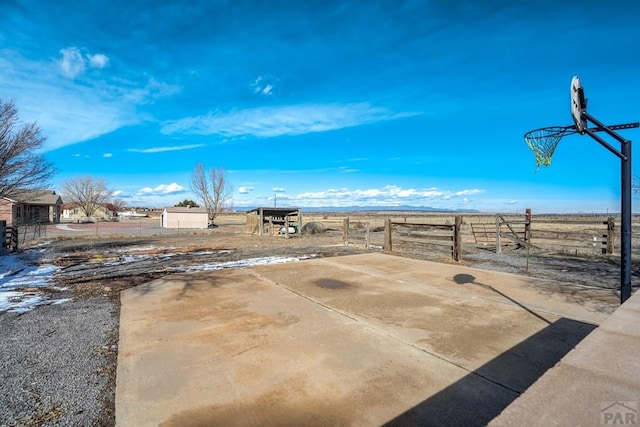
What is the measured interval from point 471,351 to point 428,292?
9.15 feet

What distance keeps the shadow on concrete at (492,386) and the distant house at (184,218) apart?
39.0 m

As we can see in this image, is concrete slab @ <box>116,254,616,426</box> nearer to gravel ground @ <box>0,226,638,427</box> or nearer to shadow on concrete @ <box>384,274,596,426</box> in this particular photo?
shadow on concrete @ <box>384,274,596,426</box>

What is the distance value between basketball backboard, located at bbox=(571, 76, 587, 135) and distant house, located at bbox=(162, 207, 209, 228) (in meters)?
38.8

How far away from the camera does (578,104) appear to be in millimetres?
4859

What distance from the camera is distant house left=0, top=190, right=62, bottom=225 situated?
1417 centimetres

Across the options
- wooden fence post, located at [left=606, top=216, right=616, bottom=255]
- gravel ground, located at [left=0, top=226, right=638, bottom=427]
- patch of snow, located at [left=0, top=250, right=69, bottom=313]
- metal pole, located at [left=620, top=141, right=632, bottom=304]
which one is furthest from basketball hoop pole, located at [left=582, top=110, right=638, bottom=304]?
wooden fence post, located at [left=606, top=216, right=616, bottom=255]

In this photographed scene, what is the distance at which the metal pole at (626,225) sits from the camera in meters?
4.52

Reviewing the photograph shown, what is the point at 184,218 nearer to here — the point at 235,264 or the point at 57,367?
the point at 235,264

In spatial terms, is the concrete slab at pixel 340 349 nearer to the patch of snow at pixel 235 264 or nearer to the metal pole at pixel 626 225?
the metal pole at pixel 626 225

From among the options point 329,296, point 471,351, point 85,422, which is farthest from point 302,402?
point 329,296

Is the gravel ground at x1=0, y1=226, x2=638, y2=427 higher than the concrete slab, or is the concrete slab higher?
the concrete slab

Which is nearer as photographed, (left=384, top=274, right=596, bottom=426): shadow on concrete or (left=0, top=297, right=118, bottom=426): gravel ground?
(left=384, top=274, right=596, bottom=426): shadow on concrete

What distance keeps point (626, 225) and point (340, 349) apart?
420 centimetres

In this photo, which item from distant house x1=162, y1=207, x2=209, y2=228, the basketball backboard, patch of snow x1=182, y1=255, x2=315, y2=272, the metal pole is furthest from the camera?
distant house x1=162, y1=207, x2=209, y2=228
